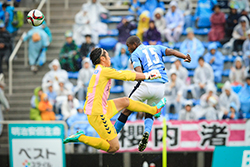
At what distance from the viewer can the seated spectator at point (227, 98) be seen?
9930mm

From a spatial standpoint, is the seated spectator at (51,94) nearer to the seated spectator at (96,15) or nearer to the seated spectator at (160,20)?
the seated spectator at (96,15)

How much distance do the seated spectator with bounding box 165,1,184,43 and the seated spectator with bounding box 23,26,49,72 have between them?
12.9ft

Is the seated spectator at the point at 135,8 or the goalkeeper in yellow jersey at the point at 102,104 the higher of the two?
the seated spectator at the point at 135,8

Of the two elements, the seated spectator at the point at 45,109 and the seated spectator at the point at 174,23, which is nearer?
the seated spectator at the point at 45,109

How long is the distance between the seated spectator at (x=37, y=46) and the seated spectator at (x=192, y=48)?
436 cm

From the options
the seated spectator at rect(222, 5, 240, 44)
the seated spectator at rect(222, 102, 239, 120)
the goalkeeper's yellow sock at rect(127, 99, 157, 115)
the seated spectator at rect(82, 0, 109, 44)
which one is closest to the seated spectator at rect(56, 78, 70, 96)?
the seated spectator at rect(82, 0, 109, 44)

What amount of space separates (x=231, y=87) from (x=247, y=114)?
3.07 ft

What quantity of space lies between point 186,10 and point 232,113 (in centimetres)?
423

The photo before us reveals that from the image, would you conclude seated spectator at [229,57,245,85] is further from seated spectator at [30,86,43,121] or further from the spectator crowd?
seated spectator at [30,86,43,121]

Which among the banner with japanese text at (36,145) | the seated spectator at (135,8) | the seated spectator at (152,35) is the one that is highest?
the seated spectator at (135,8)

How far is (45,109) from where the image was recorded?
10102mm

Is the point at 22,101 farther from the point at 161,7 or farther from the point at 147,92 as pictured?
the point at 147,92

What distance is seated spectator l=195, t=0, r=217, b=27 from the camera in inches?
474

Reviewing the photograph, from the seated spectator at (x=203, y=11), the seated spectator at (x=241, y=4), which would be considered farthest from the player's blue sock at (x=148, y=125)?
the seated spectator at (x=241, y=4)
